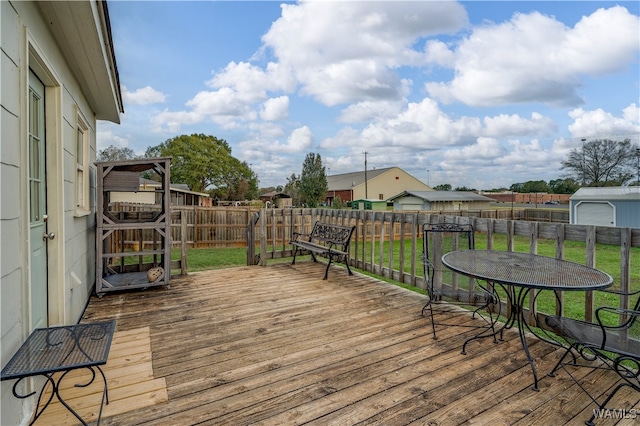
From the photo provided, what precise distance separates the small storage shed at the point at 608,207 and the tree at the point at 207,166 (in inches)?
1205

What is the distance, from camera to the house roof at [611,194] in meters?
15.2

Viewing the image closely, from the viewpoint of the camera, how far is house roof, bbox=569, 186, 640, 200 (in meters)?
15.2

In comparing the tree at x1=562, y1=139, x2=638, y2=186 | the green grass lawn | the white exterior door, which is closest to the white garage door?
the green grass lawn

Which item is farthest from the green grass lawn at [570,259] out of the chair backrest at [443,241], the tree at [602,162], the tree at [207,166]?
the tree at [207,166]

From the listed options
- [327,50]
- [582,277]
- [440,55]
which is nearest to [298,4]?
[327,50]

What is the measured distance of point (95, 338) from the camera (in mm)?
1764

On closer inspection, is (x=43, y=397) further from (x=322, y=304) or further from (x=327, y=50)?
(x=327, y=50)

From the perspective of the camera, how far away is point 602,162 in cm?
2933

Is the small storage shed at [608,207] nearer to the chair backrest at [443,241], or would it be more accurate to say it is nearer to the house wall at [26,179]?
the chair backrest at [443,241]

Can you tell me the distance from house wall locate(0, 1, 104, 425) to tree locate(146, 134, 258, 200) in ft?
106

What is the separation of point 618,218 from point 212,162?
33.0 m

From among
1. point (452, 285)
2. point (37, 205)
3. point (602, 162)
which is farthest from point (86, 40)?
point (602, 162)

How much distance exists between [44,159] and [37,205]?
41cm

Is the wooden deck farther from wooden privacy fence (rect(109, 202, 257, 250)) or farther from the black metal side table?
wooden privacy fence (rect(109, 202, 257, 250))
